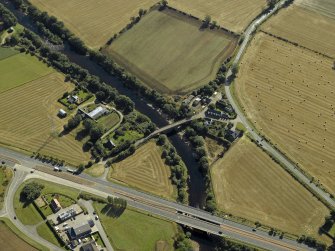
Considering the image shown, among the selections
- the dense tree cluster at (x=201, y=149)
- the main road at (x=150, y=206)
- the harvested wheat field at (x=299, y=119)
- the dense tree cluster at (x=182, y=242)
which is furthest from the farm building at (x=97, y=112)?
the dense tree cluster at (x=182, y=242)

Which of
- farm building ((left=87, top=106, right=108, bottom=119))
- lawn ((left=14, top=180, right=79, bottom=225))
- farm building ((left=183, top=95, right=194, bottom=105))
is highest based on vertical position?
farm building ((left=183, top=95, right=194, bottom=105))

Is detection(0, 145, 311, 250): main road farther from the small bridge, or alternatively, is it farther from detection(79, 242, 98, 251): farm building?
the small bridge

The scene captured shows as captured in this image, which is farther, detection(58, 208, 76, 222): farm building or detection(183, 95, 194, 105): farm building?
detection(183, 95, 194, 105): farm building

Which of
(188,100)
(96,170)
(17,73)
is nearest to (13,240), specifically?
(96,170)

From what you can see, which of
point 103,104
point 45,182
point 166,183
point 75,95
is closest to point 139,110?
point 103,104

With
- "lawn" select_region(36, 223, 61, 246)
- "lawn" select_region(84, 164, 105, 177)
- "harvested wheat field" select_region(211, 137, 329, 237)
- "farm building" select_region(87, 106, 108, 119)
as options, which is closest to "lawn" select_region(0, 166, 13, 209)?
"lawn" select_region(36, 223, 61, 246)

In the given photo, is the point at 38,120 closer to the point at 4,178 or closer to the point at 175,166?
the point at 4,178

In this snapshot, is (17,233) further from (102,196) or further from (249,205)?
(249,205)

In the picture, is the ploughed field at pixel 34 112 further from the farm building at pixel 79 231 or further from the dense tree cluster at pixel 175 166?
the dense tree cluster at pixel 175 166
